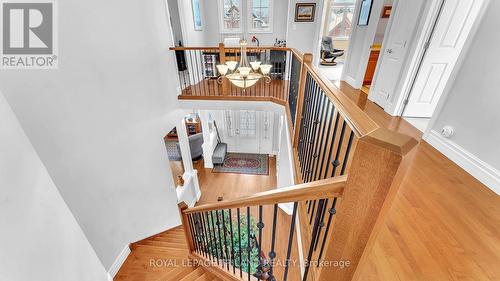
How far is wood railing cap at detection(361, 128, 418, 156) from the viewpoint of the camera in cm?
48

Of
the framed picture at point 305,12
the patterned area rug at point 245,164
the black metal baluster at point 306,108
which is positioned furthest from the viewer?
the patterned area rug at point 245,164

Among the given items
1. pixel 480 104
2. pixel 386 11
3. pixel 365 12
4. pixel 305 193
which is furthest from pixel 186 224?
pixel 386 11

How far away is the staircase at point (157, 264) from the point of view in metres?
2.47

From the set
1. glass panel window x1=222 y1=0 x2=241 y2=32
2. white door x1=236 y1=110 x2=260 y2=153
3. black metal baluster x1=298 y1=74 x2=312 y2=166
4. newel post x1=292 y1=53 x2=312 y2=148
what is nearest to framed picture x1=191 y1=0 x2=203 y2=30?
glass panel window x1=222 y1=0 x2=241 y2=32

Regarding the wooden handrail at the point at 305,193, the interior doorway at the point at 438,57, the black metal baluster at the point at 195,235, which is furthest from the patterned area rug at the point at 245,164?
the wooden handrail at the point at 305,193

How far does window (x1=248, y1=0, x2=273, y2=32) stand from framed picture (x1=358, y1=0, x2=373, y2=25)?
100 inches

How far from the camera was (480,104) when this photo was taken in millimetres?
1972

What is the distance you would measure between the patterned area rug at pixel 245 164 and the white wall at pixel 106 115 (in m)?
3.07

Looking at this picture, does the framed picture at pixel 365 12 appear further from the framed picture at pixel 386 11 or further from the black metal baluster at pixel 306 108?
the black metal baluster at pixel 306 108

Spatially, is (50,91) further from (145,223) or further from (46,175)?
(145,223)

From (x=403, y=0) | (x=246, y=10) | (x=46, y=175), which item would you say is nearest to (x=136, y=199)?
(x=46, y=175)

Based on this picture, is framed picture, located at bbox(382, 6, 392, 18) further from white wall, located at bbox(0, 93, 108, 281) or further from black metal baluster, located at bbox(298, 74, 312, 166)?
white wall, located at bbox(0, 93, 108, 281)

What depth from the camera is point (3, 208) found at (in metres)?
1.18

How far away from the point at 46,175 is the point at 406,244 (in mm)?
2671
